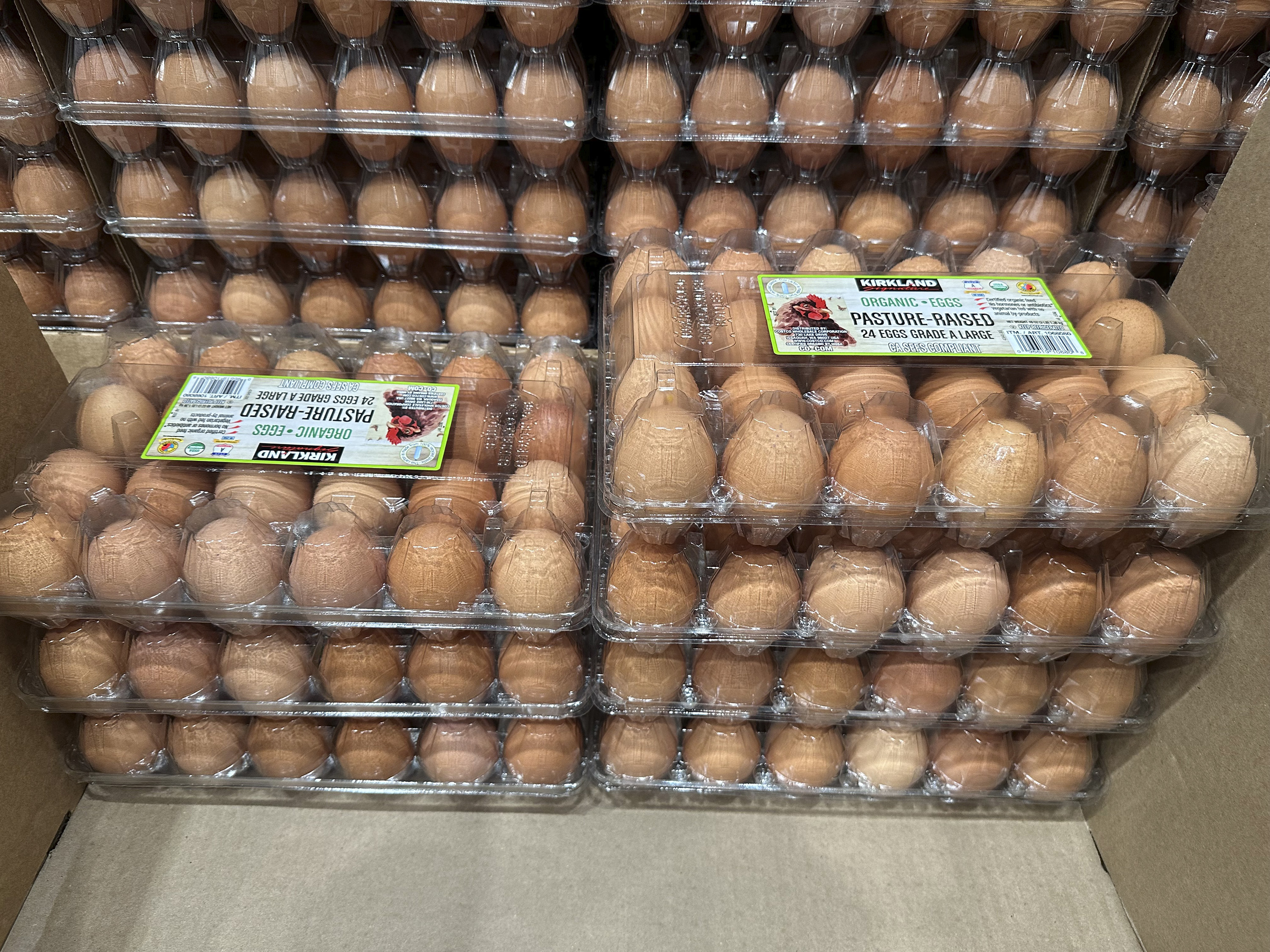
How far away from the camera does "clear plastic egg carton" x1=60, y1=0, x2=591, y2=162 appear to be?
1.21 meters

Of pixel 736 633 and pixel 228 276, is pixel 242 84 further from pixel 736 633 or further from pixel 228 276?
pixel 736 633

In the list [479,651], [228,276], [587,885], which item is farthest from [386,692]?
[228,276]

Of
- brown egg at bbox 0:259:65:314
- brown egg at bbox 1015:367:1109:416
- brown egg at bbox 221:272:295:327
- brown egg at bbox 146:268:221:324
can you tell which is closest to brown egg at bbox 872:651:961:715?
brown egg at bbox 1015:367:1109:416

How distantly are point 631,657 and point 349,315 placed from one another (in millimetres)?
812

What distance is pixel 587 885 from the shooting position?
1164mm

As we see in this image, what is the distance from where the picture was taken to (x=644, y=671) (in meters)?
1.09

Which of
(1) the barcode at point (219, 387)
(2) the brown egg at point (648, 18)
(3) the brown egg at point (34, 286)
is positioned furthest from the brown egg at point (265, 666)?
(2) the brown egg at point (648, 18)

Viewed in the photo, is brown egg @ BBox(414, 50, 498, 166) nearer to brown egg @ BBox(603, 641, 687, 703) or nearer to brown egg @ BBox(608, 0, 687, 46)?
brown egg @ BBox(608, 0, 687, 46)

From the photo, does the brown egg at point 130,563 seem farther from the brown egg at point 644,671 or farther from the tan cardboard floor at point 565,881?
the brown egg at point 644,671

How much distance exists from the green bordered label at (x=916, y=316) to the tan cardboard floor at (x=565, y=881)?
27.5 inches

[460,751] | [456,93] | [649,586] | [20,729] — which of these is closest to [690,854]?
[460,751]

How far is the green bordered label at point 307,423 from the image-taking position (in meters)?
1.11

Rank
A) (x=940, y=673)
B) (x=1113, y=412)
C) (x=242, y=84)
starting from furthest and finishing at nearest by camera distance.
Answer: (x=242, y=84), (x=940, y=673), (x=1113, y=412)
